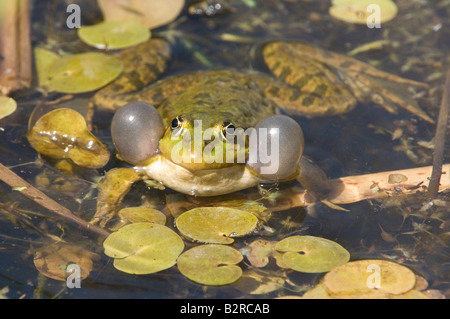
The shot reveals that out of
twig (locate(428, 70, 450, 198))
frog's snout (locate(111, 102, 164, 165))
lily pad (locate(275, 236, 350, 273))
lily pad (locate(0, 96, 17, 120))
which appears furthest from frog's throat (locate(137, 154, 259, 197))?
lily pad (locate(0, 96, 17, 120))

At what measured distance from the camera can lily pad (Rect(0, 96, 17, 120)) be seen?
437cm

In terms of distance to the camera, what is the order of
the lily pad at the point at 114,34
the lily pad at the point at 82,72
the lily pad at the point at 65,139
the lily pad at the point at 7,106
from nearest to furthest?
the lily pad at the point at 65,139 → the lily pad at the point at 7,106 → the lily pad at the point at 82,72 → the lily pad at the point at 114,34

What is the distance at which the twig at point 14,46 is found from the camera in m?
4.76

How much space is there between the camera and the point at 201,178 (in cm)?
366

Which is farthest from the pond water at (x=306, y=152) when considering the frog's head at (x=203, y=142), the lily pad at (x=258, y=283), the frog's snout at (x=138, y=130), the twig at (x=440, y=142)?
the frog's head at (x=203, y=142)

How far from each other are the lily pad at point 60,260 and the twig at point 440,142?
7.92 ft

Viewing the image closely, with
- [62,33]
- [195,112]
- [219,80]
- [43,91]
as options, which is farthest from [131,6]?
[195,112]

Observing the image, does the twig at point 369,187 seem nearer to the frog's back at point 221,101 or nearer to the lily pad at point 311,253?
the lily pad at point 311,253

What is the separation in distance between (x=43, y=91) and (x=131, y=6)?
5.04 ft

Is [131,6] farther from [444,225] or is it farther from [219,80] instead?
[444,225]

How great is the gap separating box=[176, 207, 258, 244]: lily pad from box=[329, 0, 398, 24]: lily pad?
133 inches

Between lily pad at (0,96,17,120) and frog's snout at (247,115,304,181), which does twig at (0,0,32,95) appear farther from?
frog's snout at (247,115,304,181)

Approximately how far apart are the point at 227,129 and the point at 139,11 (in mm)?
2679

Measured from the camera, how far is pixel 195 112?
148 inches
